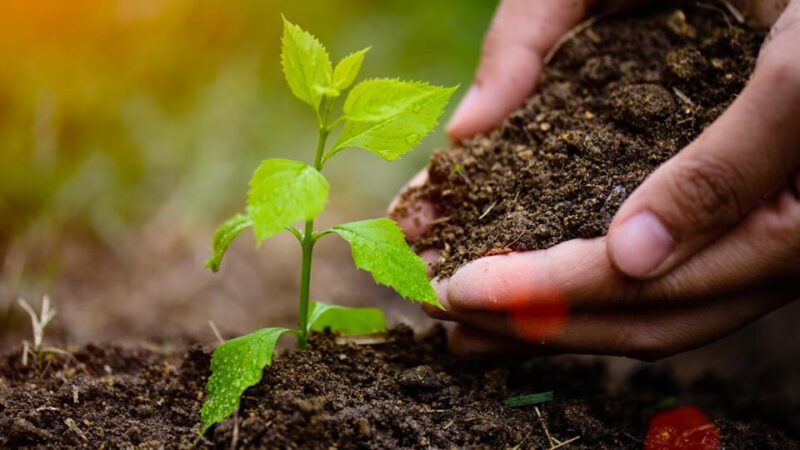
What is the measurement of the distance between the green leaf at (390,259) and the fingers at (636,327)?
35 centimetres

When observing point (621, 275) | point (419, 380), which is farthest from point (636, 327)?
point (419, 380)

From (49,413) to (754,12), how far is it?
2.52 m

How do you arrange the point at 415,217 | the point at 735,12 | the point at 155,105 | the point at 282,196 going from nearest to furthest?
1. the point at 282,196
2. the point at 415,217
3. the point at 735,12
4. the point at 155,105

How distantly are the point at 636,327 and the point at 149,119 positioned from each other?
3.39m

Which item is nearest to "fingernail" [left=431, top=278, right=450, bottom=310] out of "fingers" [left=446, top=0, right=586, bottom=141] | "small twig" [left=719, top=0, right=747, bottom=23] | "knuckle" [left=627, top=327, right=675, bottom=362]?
"knuckle" [left=627, top=327, right=675, bottom=362]

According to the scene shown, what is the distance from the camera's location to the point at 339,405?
1.84 metres

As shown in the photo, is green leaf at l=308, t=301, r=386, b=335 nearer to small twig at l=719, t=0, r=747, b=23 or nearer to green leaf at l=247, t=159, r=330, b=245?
green leaf at l=247, t=159, r=330, b=245

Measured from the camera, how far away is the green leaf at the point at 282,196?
1616mm

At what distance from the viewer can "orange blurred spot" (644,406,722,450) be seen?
2.04 m

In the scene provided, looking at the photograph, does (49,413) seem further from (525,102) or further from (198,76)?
(198,76)

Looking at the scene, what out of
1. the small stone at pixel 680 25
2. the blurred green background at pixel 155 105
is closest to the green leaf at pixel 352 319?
the small stone at pixel 680 25

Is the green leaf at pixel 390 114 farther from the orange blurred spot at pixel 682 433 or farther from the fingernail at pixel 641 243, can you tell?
the orange blurred spot at pixel 682 433

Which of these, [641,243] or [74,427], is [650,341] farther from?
[74,427]

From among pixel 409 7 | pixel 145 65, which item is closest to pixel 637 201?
pixel 145 65
